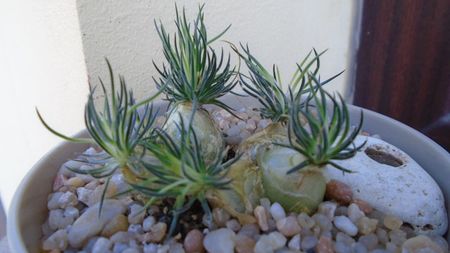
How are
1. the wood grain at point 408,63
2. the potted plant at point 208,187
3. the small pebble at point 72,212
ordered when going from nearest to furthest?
the potted plant at point 208,187 → the small pebble at point 72,212 → the wood grain at point 408,63

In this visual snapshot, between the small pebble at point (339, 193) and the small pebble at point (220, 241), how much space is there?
13 cm

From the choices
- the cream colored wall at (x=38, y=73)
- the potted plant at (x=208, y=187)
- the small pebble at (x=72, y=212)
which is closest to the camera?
the potted plant at (x=208, y=187)

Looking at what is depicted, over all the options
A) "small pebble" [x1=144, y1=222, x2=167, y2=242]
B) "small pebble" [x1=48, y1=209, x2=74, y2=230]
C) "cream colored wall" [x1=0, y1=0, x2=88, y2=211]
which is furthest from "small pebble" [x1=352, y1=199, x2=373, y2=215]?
"cream colored wall" [x1=0, y1=0, x2=88, y2=211]

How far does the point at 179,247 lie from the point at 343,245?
0.16m

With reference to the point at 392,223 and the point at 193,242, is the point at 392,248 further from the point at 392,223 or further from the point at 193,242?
the point at 193,242

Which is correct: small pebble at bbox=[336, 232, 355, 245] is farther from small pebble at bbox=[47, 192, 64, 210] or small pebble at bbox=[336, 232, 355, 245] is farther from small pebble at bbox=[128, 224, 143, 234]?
small pebble at bbox=[47, 192, 64, 210]

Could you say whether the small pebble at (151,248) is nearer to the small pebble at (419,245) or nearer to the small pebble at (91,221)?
the small pebble at (91,221)

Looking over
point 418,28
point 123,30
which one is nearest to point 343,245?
point 123,30

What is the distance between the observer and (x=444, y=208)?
20.5 inches

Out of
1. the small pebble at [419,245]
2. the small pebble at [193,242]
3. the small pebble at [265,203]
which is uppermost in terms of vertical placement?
the small pebble at [265,203]

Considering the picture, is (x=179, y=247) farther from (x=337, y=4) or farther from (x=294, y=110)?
(x=337, y=4)

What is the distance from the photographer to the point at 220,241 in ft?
1.40

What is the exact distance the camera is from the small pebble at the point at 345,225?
46 centimetres

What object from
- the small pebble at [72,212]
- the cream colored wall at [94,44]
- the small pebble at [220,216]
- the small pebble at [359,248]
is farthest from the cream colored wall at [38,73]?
the small pebble at [359,248]
